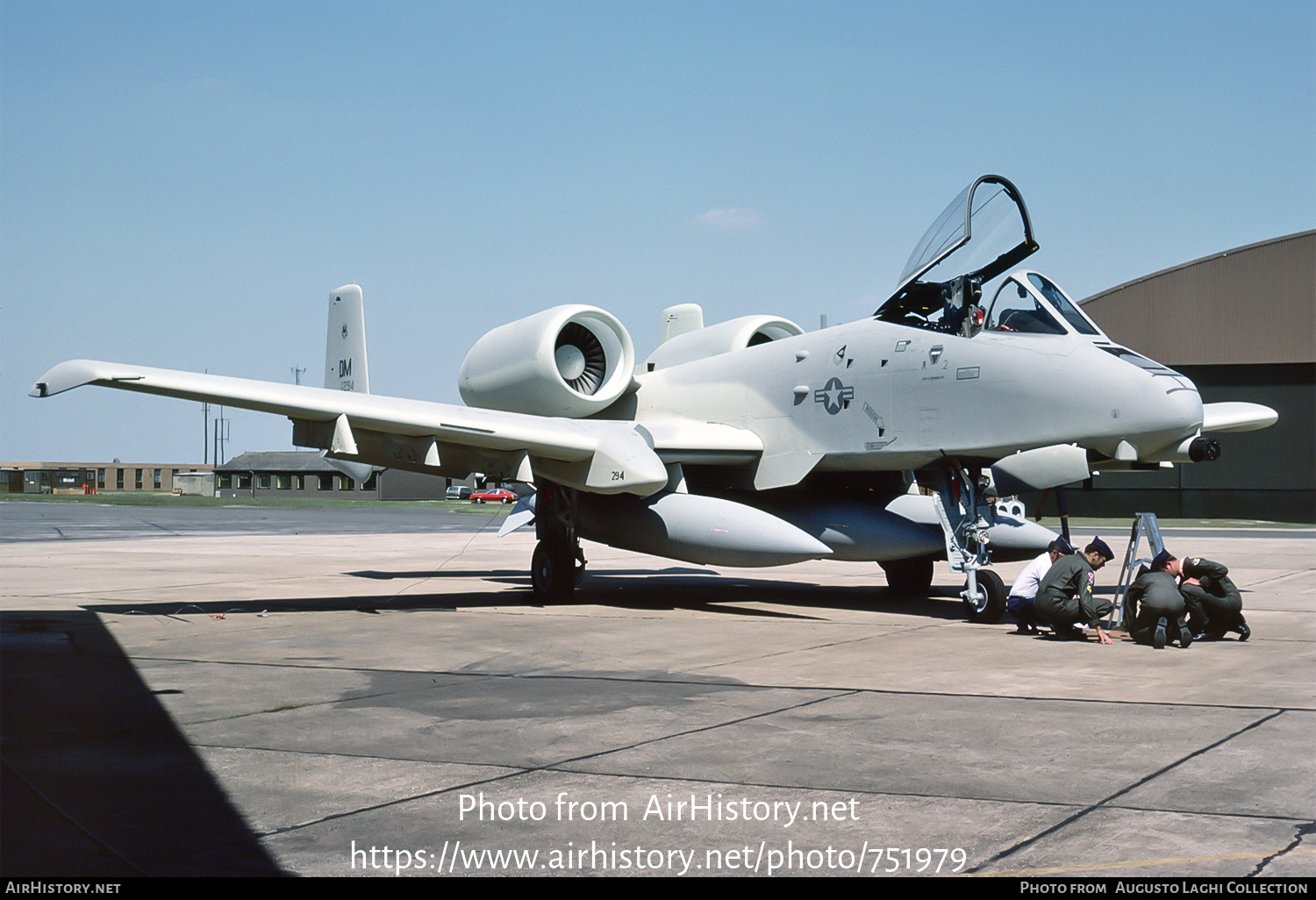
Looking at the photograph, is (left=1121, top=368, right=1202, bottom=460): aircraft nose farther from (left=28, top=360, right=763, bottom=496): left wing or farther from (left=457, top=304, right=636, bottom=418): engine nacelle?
(left=457, top=304, right=636, bottom=418): engine nacelle

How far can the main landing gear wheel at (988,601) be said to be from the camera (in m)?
11.0

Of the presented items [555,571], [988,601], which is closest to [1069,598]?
[988,601]

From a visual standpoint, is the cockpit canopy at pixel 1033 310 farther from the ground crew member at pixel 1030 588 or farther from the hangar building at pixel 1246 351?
the hangar building at pixel 1246 351

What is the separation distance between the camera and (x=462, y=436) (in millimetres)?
11938

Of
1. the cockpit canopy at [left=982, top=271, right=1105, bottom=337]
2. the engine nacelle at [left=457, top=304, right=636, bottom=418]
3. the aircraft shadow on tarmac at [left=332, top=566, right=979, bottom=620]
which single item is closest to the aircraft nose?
the cockpit canopy at [left=982, top=271, right=1105, bottom=337]

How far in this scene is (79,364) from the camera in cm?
1016

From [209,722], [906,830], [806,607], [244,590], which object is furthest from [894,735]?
[244,590]

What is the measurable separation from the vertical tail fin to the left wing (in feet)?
12.2

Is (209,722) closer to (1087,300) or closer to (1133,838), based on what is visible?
(1133,838)

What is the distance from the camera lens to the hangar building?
1538 inches

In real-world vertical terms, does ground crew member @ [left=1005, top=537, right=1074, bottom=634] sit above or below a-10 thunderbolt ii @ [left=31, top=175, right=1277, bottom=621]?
below

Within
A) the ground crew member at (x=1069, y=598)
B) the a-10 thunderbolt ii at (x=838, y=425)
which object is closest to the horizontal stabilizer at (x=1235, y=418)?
the a-10 thunderbolt ii at (x=838, y=425)

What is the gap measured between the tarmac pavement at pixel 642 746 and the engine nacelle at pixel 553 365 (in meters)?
3.43

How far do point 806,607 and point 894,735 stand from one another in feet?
23.4
